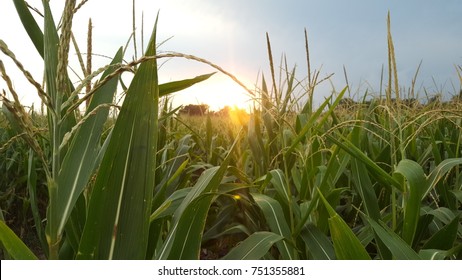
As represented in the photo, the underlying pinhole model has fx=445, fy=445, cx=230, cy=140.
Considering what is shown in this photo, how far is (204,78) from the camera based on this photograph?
1060mm

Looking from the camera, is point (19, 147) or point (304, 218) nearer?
point (304, 218)

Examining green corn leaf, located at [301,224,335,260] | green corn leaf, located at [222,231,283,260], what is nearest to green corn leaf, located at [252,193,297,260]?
green corn leaf, located at [301,224,335,260]

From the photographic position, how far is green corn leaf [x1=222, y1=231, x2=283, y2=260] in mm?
1211

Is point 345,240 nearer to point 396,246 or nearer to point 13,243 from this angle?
point 396,246

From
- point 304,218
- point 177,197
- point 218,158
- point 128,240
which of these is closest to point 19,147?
point 218,158

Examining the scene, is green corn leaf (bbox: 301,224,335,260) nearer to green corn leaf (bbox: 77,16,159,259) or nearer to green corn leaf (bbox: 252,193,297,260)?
green corn leaf (bbox: 252,193,297,260)

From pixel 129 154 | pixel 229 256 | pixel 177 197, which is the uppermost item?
pixel 129 154

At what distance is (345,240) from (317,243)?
0.38 m

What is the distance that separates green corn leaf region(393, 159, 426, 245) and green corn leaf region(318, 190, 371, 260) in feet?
0.77

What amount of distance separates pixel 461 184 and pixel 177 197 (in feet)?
4.64

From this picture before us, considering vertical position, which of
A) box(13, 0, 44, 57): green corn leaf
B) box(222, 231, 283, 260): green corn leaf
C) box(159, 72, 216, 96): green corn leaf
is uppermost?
box(13, 0, 44, 57): green corn leaf

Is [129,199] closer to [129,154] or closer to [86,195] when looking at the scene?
[129,154]

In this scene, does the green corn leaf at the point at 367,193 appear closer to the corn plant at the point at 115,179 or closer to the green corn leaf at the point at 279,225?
the green corn leaf at the point at 279,225

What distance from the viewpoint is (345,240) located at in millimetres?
1084
